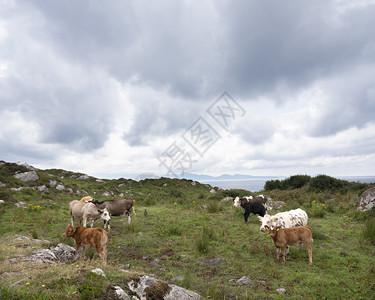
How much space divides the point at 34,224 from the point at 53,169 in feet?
123

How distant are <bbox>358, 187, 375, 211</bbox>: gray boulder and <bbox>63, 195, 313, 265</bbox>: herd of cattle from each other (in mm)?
6687

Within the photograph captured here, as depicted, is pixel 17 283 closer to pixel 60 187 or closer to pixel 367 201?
pixel 367 201

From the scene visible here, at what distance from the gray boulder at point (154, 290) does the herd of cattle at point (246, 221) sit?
303 cm

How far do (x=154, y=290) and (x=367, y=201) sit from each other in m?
16.4

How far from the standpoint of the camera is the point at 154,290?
16.5 ft

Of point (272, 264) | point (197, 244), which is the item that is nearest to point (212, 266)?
point (197, 244)

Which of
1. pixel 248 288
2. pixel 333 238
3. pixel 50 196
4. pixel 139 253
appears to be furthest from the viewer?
pixel 50 196

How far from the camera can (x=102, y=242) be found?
25.5 ft

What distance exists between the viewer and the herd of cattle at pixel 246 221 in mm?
7945

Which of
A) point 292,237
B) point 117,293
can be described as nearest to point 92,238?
point 117,293

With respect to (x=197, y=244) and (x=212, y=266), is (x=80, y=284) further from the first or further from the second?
(x=197, y=244)

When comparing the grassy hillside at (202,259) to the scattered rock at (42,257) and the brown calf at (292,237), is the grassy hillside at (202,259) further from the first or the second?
the brown calf at (292,237)

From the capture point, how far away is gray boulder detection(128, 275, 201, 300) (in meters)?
4.99

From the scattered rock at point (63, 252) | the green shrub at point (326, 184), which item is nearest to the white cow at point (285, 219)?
the scattered rock at point (63, 252)
